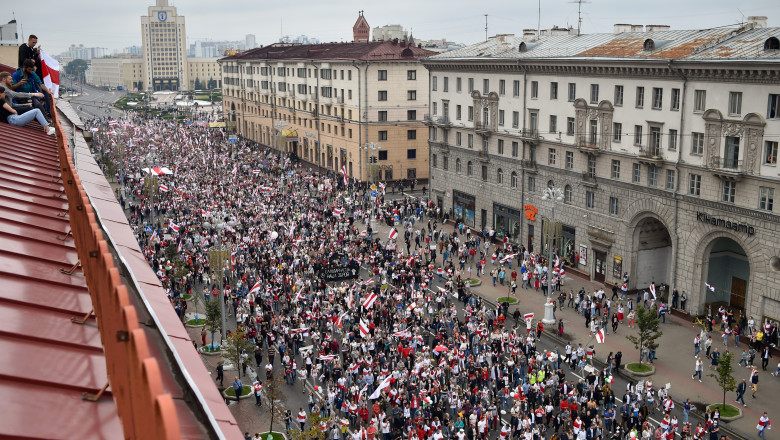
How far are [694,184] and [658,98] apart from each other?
5912mm

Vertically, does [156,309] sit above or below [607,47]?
below

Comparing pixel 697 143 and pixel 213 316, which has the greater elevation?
pixel 697 143

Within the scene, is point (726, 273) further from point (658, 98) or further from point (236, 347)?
point (236, 347)

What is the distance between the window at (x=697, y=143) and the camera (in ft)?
137

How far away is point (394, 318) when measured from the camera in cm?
3878

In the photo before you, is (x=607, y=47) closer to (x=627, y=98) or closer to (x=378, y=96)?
(x=627, y=98)

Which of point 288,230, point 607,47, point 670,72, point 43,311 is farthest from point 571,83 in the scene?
point 43,311

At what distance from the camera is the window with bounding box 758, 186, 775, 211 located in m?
37.6

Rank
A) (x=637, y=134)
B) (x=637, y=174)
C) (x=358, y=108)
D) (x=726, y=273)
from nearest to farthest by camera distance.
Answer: (x=726, y=273), (x=637, y=134), (x=637, y=174), (x=358, y=108)

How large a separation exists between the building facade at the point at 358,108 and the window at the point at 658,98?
4166cm

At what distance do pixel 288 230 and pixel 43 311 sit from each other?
49633 millimetres

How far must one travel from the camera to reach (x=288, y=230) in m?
56.4

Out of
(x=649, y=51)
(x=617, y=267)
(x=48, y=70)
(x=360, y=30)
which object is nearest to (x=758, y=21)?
(x=649, y=51)

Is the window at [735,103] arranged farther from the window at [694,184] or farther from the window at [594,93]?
the window at [594,93]
